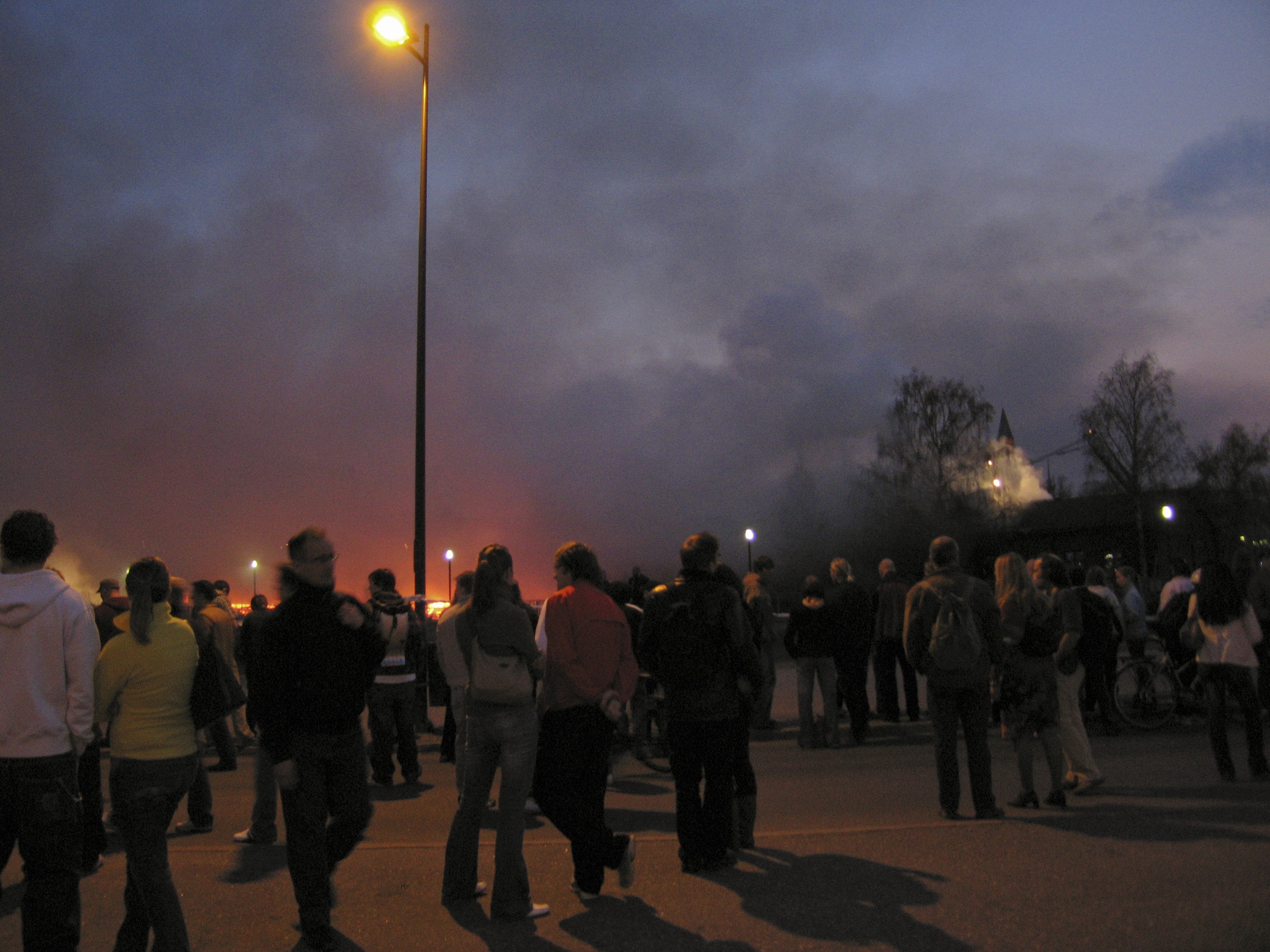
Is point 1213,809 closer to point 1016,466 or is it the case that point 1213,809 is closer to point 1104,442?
point 1104,442

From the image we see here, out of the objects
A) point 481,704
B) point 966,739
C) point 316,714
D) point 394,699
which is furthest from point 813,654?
point 316,714

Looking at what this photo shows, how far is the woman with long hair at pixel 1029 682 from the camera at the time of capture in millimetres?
6480

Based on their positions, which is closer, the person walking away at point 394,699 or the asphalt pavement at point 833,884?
the asphalt pavement at point 833,884

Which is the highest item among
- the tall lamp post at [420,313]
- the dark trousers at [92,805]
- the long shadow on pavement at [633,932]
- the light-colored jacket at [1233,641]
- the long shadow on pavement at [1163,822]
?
the tall lamp post at [420,313]

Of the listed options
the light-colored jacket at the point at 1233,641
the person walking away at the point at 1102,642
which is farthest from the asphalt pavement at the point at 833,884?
the person walking away at the point at 1102,642

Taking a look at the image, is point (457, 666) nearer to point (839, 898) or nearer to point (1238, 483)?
point (839, 898)

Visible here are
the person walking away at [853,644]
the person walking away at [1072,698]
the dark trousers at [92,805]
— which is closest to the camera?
the dark trousers at [92,805]

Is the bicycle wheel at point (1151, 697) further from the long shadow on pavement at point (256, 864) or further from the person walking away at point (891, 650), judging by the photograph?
the long shadow on pavement at point (256, 864)

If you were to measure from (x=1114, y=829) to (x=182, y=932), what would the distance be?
522 centimetres

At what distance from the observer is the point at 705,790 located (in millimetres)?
5301

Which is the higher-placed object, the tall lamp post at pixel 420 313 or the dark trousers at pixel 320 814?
the tall lamp post at pixel 420 313

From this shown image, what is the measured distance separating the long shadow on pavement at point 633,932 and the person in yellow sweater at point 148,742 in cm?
171

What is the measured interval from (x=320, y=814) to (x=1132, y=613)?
11.2 meters

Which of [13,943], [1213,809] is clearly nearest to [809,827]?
[1213,809]
